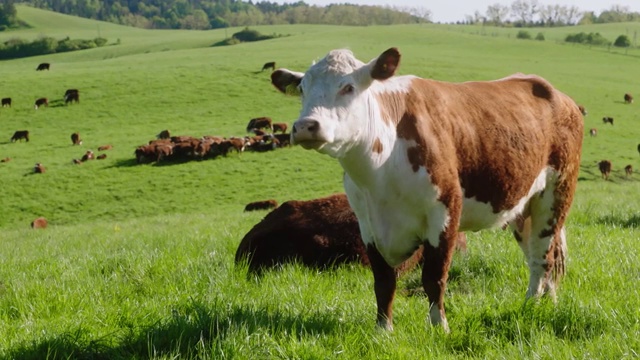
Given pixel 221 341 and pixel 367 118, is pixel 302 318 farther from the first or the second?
pixel 367 118

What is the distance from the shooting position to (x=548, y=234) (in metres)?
5.84

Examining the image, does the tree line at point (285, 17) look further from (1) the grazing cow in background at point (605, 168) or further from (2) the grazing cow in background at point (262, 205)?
(2) the grazing cow in background at point (262, 205)

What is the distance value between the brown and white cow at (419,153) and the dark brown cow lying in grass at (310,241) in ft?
5.40

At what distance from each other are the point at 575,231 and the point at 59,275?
5778 millimetres

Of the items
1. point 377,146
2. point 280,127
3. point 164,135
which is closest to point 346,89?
point 377,146

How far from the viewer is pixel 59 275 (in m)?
6.45

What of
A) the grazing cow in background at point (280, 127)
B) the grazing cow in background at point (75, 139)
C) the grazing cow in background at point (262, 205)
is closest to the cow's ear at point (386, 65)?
the grazing cow in background at point (262, 205)

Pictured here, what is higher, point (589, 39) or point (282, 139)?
point (589, 39)

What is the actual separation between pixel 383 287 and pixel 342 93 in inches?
54.3

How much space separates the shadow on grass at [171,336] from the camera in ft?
13.1

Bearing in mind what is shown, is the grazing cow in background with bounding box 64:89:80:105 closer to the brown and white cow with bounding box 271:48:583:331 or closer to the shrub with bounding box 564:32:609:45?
the brown and white cow with bounding box 271:48:583:331

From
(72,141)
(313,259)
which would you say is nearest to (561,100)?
(313,259)

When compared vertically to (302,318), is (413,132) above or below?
above

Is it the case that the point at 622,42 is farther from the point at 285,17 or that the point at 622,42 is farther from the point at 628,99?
the point at 285,17
